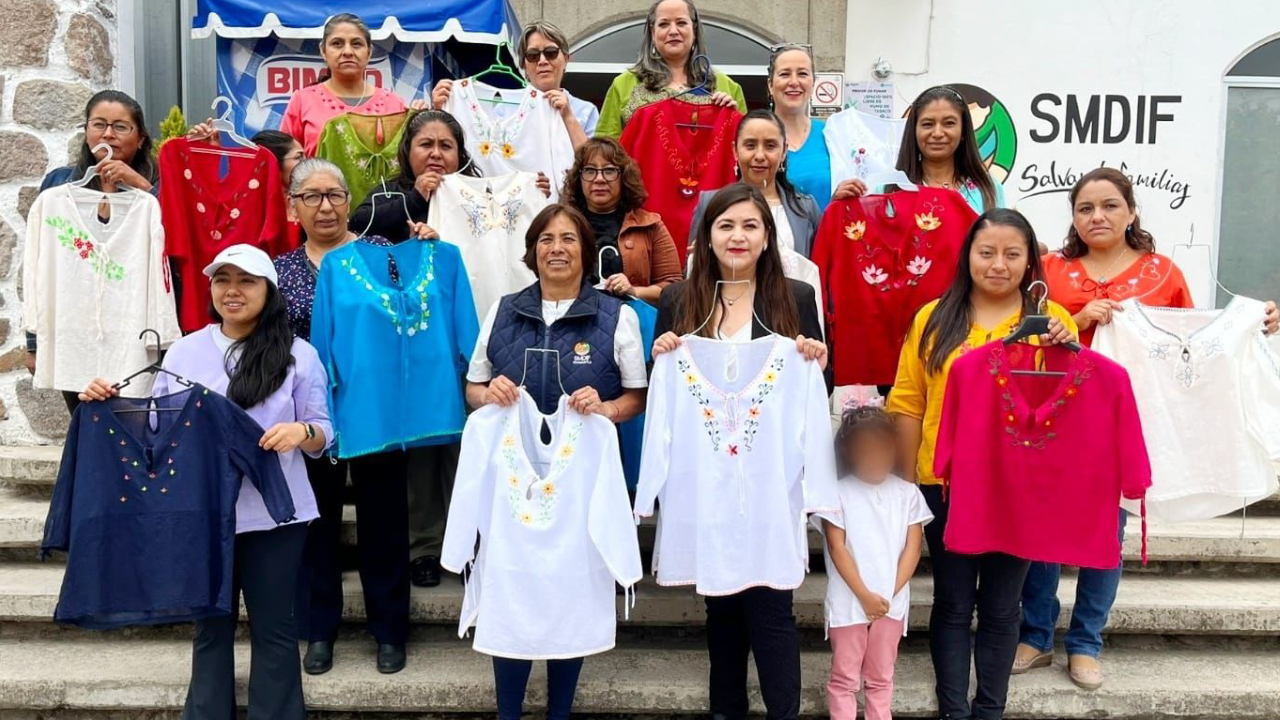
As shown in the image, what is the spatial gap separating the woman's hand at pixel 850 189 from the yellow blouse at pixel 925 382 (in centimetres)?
65

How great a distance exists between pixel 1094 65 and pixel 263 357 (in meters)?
6.77

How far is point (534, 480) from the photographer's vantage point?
3057 millimetres

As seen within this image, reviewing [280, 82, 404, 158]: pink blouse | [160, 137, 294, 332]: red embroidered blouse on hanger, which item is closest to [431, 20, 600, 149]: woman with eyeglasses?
[280, 82, 404, 158]: pink blouse

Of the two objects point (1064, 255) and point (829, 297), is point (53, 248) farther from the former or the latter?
point (1064, 255)

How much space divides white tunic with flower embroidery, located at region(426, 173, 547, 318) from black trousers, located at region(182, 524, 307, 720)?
1.36 m

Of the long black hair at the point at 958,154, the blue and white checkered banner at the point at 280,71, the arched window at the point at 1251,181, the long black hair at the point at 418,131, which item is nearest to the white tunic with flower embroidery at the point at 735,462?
the long black hair at the point at 958,154

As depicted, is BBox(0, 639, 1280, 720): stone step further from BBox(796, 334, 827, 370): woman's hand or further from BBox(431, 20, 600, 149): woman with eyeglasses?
BBox(431, 20, 600, 149): woman with eyeglasses

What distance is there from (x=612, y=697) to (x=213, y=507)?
1.70m

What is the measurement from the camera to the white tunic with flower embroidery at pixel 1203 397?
11.4ft

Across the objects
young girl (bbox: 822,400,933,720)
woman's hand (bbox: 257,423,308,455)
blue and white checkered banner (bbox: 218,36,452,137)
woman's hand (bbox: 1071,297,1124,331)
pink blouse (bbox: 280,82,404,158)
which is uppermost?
→ blue and white checkered banner (bbox: 218,36,452,137)

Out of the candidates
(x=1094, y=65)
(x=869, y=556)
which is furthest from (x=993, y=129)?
(x=869, y=556)

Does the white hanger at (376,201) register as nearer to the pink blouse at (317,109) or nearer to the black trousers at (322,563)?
the pink blouse at (317,109)

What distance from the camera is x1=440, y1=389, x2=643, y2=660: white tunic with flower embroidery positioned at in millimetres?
3027

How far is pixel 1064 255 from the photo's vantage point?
3.68 meters
